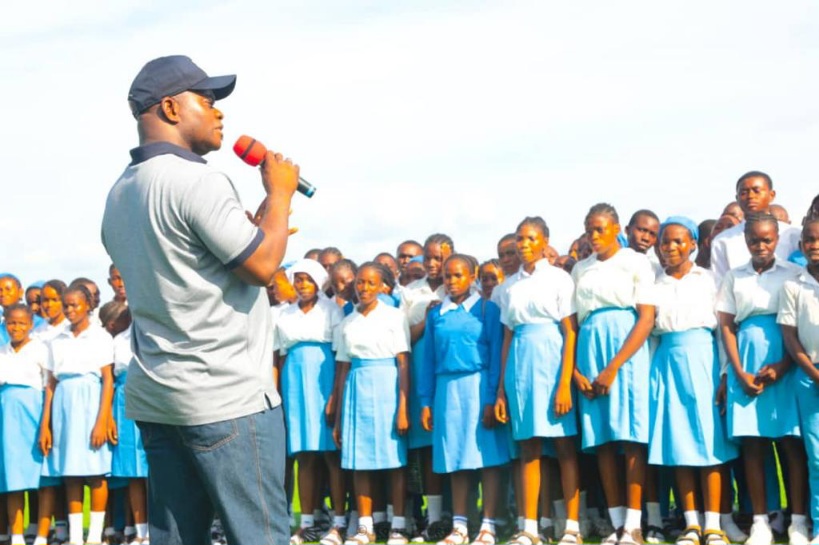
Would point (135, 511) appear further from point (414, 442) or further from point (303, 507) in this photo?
point (414, 442)

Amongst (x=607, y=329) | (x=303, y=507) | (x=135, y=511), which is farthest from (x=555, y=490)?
(x=135, y=511)

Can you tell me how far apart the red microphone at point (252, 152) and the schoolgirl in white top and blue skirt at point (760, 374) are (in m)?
4.32

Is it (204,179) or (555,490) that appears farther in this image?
(555,490)

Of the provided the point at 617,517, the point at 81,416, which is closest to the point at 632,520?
the point at 617,517


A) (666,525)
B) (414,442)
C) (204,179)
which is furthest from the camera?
(414,442)

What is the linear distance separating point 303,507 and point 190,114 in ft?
19.9

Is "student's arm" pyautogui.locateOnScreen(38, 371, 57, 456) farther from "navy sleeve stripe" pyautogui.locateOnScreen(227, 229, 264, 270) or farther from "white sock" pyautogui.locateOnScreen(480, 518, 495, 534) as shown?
"navy sleeve stripe" pyautogui.locateOnScreen(227, 229, 264, 270)

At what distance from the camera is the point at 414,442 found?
866 cm

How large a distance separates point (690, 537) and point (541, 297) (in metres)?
1.76

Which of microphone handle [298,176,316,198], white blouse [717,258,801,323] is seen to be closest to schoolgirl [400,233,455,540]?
white blouse [717,258,801,323]

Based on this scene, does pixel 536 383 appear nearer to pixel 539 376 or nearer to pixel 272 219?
pixel 539 376

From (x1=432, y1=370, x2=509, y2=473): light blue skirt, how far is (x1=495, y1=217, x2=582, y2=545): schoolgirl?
209mm

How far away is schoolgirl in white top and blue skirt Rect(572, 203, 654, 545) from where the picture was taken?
748 cm

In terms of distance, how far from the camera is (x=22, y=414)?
943 centimetres
